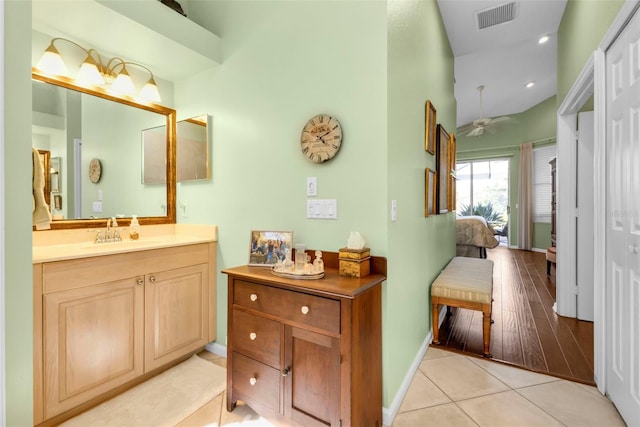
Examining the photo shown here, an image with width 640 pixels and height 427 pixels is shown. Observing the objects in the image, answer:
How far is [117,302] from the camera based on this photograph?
182 centimetres

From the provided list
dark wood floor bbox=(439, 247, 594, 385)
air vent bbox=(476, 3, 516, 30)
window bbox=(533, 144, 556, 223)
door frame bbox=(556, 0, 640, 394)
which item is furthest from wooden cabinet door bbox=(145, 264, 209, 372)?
window bbox=(533, 144, 556, 223)

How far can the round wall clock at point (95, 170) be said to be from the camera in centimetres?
220

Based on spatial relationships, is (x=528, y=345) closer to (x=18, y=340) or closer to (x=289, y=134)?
(x=289, y=134)

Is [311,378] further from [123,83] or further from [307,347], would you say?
[123,83]

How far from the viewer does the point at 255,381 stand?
161 centimetres

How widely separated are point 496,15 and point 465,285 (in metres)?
2.60

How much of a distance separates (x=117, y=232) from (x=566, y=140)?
409 cm

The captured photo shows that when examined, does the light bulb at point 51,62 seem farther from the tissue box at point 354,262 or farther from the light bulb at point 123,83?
the tissue box at point 354,262

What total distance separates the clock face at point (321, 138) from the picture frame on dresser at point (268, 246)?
0.50 m

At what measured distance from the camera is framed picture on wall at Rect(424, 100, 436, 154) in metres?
2.34

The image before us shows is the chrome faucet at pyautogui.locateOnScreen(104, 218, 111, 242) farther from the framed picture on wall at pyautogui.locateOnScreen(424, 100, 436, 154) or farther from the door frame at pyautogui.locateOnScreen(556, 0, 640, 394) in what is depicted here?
the door frame at pyautogui.locateOnScreen(556, 0, 640, 394)

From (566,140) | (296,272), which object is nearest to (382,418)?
(296,272)

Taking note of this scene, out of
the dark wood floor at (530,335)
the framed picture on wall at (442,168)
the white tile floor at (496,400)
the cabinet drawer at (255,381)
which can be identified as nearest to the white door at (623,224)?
the white tile floor at (496,400)

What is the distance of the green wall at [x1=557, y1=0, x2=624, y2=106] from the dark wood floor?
2.20 metres
